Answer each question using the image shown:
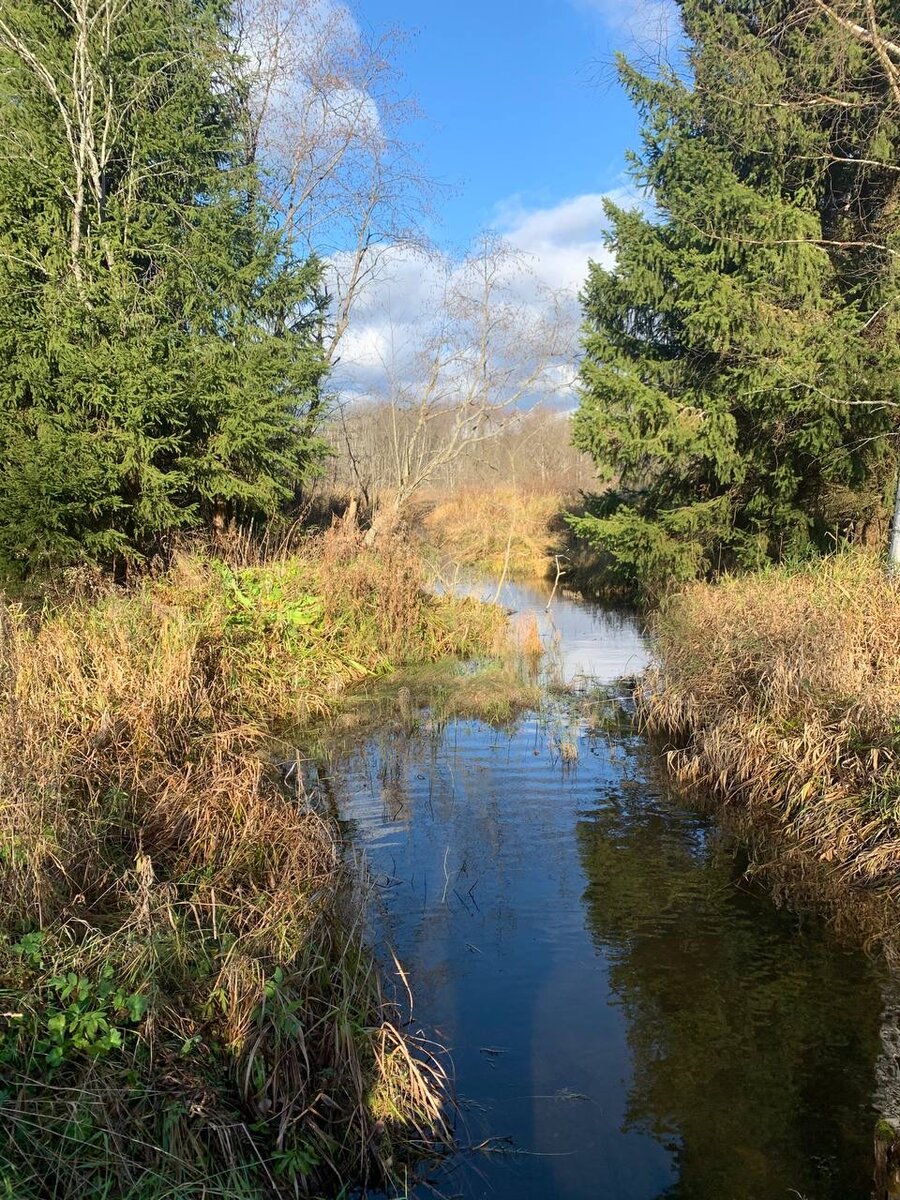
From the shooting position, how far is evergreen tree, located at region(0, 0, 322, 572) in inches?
421

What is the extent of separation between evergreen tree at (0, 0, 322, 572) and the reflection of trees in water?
8064mm

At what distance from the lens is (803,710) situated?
6941 mm

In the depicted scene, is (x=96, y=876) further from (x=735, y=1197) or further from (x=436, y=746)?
(x=436, y=746)

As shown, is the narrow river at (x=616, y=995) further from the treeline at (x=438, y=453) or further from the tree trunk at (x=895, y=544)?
the treeline at (x=438, y=453)

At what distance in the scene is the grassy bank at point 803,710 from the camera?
5.86 m

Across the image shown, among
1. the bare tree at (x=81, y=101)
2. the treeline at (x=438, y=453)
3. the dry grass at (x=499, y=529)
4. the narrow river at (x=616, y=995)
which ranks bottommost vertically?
the narrow river at (x=616, y=995)

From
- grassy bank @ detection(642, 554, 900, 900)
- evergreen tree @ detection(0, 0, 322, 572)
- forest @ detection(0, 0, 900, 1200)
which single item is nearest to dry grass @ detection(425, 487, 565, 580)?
forest @ detection(0, 0, 900, 1200)

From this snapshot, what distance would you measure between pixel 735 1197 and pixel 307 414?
13.8 metres

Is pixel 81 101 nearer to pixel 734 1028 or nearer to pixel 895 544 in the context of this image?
pixel 895 544

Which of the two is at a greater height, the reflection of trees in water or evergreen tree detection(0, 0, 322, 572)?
evergreen tree detection(0, 0, 322, 572)

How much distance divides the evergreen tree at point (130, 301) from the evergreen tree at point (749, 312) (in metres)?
5.69

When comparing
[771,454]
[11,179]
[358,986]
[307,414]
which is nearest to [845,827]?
[358,986]

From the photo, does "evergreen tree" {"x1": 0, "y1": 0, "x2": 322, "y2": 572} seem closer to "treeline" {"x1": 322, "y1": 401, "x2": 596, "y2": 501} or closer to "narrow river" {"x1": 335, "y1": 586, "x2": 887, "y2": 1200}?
"treeline" {"x1": 322, "y1": 401, "x2": 596, "y2": 501}

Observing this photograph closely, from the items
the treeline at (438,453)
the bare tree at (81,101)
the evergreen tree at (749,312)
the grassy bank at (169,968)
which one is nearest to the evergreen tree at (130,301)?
the bare tree at (81,101)
